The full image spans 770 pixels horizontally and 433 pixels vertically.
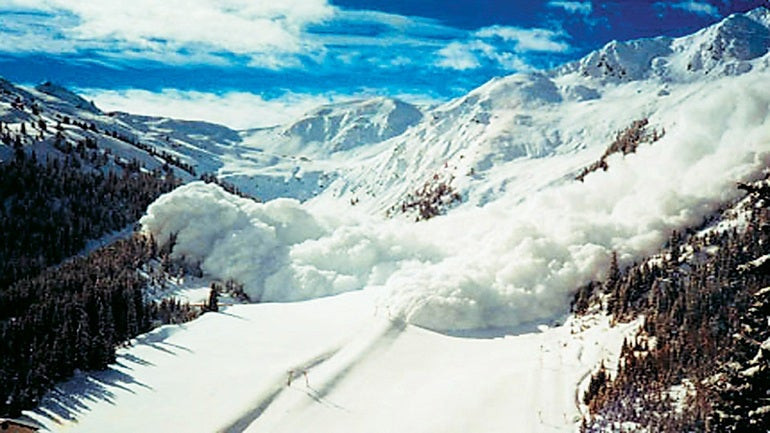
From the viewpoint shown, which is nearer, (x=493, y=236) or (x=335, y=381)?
(x=335, y=381)

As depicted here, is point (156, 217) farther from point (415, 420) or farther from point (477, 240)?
point (415, 420)

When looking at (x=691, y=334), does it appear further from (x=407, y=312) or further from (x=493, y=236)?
(x=493, y=236)

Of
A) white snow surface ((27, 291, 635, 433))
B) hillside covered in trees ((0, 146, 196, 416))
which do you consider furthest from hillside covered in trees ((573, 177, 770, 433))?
hillside covered in trees ((0, 146, 196, 416))

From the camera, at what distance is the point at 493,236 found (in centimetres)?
Result: 12488

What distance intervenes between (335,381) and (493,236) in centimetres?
6061

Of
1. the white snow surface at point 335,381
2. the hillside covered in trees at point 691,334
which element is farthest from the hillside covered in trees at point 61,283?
the hillside covered in trees at point 691,334

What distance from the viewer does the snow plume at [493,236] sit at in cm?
9944

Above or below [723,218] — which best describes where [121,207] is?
below

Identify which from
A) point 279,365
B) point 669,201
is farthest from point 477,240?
point 279,365

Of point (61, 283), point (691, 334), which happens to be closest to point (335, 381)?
point (691, 334)

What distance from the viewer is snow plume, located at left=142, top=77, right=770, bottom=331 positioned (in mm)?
99438

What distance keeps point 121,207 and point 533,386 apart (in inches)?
6274

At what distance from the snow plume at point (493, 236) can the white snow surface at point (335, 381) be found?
902 centimetres

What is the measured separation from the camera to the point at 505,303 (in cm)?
9850
